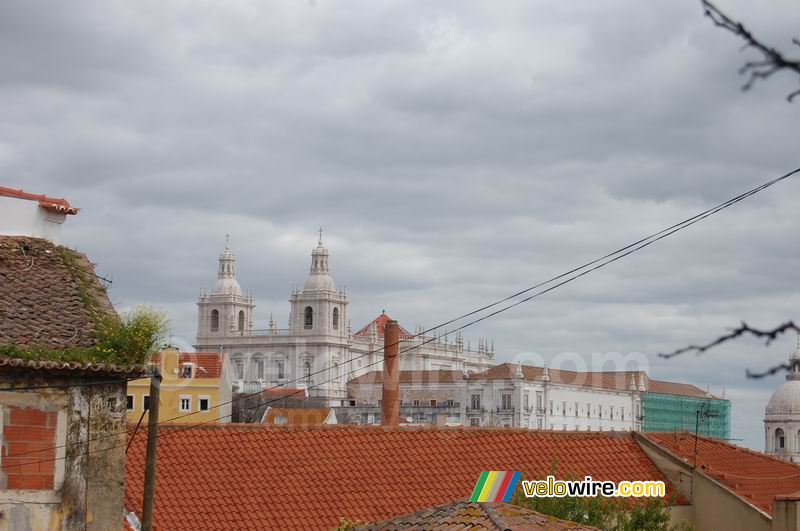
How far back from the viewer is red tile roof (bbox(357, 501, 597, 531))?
11.6 m

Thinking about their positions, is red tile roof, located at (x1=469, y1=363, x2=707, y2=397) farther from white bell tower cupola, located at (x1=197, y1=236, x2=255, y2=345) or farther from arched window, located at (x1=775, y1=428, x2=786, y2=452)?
white bell tower cupola, located at (x1=197, y1=236, x2=255, y2=345)

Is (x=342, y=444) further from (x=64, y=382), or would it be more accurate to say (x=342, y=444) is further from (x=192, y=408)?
(x=192, y=408)

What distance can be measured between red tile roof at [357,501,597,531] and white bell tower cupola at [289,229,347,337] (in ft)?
467

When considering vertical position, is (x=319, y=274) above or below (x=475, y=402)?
above

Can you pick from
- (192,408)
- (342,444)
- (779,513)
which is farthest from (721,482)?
(192,408)

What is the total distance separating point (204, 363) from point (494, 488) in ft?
216

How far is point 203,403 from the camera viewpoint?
74.2m

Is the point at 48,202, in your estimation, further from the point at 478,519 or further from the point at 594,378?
the point at 594,378

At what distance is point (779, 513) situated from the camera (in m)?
18.2

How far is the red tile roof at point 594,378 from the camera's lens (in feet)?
411

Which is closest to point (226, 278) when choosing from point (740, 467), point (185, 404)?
point (185, 404)

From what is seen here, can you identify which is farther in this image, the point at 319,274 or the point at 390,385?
the point at 319,274

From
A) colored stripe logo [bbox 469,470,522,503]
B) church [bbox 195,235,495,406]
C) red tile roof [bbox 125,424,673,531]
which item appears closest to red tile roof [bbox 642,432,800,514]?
red tile roof [bbox 125,424,673,531]

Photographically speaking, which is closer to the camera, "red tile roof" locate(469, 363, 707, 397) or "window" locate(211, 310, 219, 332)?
"red tile roof" locate(469, 363, 707, 397)
